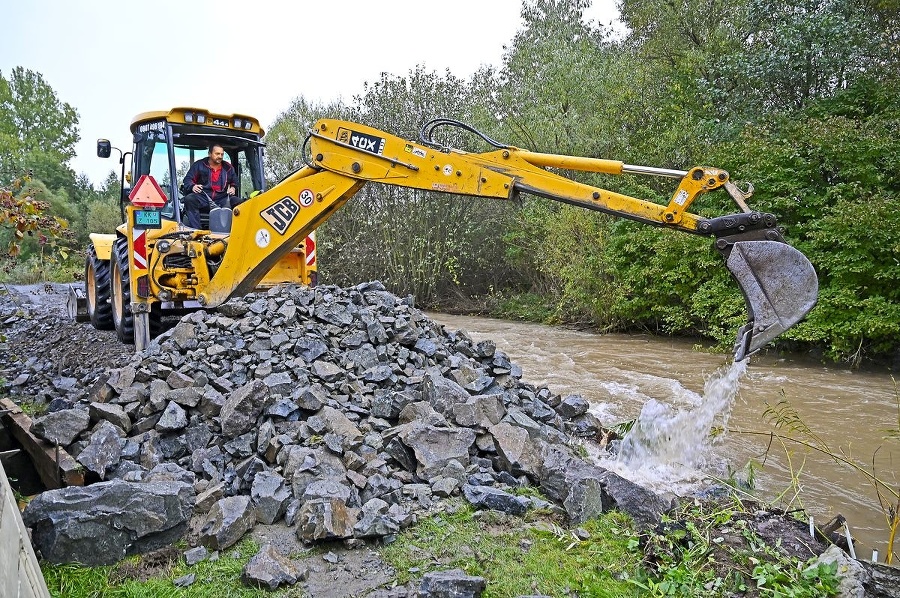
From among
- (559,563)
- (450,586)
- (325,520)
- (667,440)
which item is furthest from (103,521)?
(667,440)

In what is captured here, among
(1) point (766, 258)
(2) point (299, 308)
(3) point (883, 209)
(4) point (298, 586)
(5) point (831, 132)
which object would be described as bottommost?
(4) point (298, 586)

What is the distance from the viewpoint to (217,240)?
6.67 meters

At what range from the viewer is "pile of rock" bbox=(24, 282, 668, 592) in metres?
3.31

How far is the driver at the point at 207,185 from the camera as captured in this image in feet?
23.8

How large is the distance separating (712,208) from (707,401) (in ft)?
21.0

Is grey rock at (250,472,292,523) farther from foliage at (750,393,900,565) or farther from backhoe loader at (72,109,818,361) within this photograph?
foliage at (750,393,900,565)

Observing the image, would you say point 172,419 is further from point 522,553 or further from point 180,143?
point 180,143

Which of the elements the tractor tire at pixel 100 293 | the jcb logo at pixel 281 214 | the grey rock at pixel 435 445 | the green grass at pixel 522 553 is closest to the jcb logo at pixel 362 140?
the jcb logo at pixel 281 214

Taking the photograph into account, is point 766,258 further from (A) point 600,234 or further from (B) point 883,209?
(A) point 600,234

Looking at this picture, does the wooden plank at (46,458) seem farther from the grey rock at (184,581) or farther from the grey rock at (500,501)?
the grey rock at (500,501)

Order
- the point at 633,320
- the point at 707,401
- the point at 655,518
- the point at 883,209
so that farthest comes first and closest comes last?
the point at 633,320 → the point at 883,209 → the point at 707,401 → the point at 655,518

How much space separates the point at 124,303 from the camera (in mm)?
7090

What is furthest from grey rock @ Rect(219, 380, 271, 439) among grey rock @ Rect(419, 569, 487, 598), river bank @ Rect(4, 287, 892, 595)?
river bank @ Rect(4, 287, 892, 595)

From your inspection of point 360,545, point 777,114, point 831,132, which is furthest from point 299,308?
point 777,114
